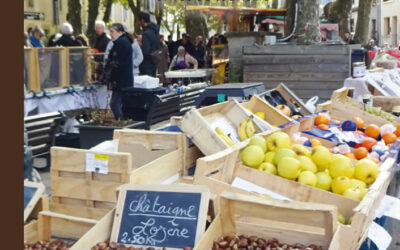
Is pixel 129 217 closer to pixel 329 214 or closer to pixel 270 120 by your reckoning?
pixel 329 214

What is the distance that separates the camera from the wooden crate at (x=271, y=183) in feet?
10.4

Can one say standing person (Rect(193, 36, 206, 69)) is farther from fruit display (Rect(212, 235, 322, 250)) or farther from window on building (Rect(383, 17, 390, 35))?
window on building (Rect(383, 17, 390, 35))

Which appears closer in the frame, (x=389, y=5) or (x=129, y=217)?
(x=129, y=217)

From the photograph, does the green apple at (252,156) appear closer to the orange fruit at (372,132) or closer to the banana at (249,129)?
the banana at (249,129)

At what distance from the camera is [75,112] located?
841cm

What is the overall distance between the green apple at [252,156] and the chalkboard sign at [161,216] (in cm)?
99

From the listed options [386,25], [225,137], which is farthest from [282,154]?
[386,25]

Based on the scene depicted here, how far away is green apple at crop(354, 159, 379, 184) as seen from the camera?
360cm

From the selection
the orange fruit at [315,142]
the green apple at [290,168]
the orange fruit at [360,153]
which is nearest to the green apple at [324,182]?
the green apple at [290,168]

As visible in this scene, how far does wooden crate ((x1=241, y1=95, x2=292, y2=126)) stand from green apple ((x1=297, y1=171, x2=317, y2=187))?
1699 mm

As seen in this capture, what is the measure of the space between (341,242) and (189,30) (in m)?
21.1

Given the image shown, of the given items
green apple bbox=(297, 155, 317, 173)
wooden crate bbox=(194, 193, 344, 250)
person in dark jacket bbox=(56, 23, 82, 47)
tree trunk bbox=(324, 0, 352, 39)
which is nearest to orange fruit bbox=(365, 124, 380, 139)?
green apple bbox=(297, 155, 317, 173)

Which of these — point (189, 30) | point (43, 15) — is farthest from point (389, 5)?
point (189, 30)

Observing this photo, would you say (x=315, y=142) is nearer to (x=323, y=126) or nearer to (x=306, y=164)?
(x=323, y=126)
